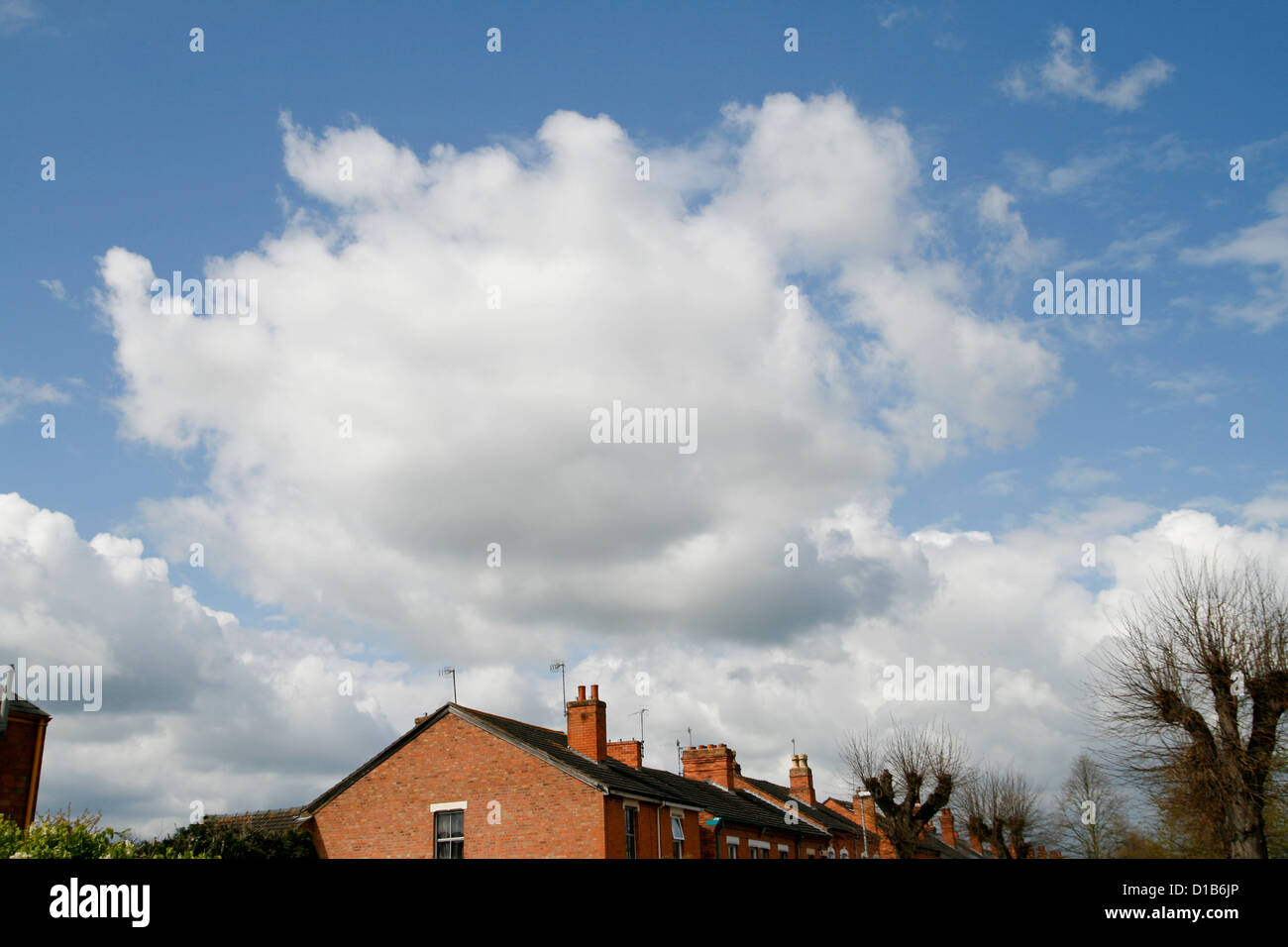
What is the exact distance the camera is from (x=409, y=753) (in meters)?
30.2

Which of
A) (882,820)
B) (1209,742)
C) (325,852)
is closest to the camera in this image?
(1209,742)

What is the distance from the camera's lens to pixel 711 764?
45.3 meters

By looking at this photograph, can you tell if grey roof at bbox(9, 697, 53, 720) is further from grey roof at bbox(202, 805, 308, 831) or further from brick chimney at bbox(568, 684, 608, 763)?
brick chimney at bbox(568, 684, 608, 763)

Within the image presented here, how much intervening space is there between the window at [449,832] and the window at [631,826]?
497cm

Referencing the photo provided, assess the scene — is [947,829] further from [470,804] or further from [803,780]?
[470,804]

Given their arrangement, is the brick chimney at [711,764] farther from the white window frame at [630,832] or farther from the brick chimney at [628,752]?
the white window frame at [630,832]

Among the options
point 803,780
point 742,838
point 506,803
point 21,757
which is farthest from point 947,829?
point 21,757

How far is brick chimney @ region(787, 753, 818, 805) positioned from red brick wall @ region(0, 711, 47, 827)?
39326 mm

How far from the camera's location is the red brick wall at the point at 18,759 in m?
26.2

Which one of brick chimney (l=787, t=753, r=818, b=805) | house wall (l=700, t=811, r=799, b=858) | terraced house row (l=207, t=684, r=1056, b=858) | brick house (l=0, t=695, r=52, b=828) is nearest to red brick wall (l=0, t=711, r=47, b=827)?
brick house (l=0, t=695, r=52, b=828)
